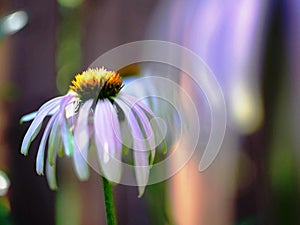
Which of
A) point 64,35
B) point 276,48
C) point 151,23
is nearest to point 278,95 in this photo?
point 276,48

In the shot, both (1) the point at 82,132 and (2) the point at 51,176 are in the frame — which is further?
(2) the point at 51,176

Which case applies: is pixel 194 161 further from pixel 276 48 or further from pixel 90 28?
pixel 90 28

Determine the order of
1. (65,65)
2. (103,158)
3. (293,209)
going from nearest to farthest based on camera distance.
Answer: (103,158) → (293,209) → (65,65)

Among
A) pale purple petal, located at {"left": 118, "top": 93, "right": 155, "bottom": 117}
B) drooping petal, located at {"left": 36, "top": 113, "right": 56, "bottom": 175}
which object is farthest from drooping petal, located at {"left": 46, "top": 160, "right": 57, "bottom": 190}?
pale purple petal, located at {"left": 118, "top": 93, "right": 155, "bottom": 117}

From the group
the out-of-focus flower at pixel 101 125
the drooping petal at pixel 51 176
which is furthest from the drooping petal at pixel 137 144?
the drooping petal at pixel 51 176

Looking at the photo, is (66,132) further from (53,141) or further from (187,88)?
(187,88)

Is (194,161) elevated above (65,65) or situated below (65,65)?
below

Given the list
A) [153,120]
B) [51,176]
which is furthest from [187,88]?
[51,176]

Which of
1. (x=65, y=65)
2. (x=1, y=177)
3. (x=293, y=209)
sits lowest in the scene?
(x=293, y=209)
